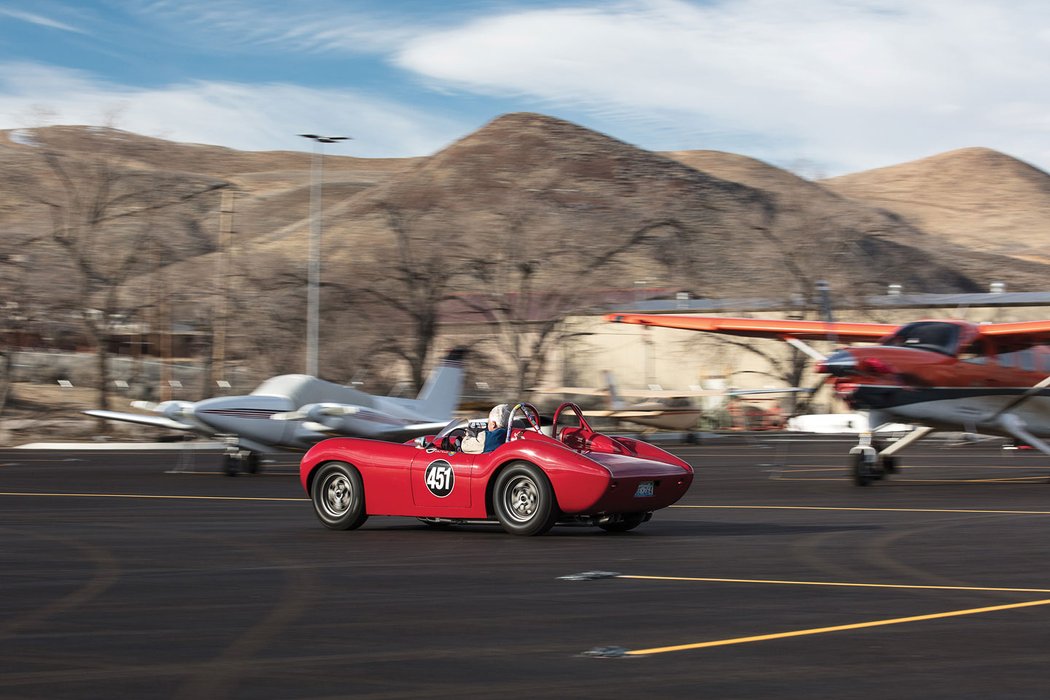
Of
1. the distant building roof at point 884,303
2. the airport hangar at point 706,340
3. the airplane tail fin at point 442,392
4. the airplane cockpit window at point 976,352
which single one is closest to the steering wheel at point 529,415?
the airplane cockpit window at point 976,352

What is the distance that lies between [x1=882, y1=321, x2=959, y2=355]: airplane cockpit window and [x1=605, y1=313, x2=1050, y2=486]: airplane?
19 mm

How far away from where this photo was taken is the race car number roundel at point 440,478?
14914mm

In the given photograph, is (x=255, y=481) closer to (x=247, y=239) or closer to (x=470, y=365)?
(x=470, y=365)

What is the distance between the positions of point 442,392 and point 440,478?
2298 cm

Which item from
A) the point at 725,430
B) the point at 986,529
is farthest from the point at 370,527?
the point at 725,430

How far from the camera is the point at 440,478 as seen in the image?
14969 mm

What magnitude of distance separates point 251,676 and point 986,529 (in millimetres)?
11282

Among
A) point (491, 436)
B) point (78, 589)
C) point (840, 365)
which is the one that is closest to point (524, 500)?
point (491, 436)

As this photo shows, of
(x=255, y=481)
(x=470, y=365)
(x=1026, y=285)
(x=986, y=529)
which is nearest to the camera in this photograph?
(x=986, y=529)

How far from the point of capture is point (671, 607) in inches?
373

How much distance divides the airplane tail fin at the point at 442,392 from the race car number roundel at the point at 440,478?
22237 mm

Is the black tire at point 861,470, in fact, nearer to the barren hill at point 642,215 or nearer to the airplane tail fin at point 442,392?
the airplane tail fin at point 442,392

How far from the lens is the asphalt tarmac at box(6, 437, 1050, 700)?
6.84 m

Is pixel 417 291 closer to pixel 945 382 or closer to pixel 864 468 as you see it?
pixel 945 382
